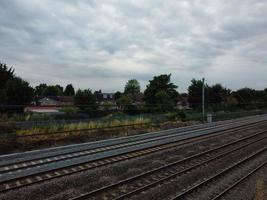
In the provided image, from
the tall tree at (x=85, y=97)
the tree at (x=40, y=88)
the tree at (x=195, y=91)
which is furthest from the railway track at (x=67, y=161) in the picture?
the tree at (x=40, y=88)

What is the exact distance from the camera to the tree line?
146 ft

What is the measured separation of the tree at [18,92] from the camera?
44631 mm

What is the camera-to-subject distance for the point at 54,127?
23.8 meters

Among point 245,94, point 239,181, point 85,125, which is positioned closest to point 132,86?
point 245,94

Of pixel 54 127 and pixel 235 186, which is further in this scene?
pixel 54 127

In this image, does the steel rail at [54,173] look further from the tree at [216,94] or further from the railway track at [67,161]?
the tree at [216,94]

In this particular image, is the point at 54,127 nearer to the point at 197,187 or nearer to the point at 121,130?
the point at 121,130

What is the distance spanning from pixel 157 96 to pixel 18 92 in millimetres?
30250

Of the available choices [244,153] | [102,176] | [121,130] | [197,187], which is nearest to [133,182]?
[102,176]

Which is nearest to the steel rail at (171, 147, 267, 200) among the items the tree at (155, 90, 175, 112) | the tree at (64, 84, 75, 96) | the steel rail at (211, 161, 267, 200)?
the steel rail at (211, 161, 267, 200)

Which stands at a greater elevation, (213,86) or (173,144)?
(213,86)

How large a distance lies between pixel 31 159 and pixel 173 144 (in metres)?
9.40

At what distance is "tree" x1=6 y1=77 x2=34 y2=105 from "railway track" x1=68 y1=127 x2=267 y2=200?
33.4 meters

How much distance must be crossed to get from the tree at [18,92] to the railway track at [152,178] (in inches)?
1314
